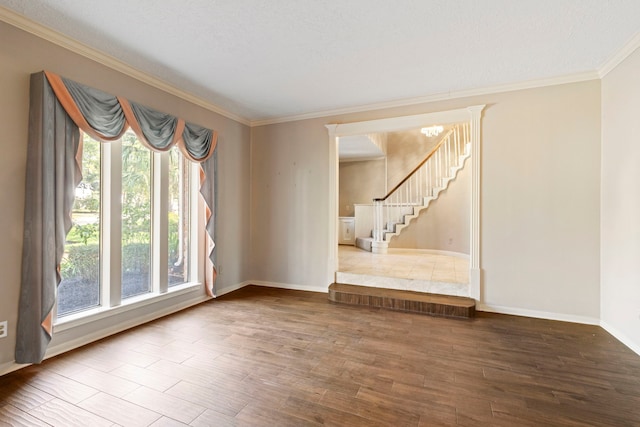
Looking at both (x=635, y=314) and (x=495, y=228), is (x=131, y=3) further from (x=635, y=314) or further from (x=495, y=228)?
(x=635, y=314)

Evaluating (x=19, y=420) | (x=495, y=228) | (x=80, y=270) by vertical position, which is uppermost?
(x=495, y=228)

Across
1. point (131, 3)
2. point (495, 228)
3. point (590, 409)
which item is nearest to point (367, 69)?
point (131, 3)

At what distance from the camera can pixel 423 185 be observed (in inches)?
266

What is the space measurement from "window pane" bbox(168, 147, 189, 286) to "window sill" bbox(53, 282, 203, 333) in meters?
0.17

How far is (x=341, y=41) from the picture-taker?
8.39 feet

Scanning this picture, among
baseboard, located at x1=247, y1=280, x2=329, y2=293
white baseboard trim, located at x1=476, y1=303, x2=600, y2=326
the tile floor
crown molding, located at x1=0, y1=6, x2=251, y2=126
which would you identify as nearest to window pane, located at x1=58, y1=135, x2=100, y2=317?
crown molding, located at x1=0, y1=6, x2=251, y2=126

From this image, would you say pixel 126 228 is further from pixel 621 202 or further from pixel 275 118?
pixel 621 202

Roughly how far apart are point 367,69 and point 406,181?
4222mm

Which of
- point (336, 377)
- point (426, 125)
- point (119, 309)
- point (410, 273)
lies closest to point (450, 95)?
point (426, 125)

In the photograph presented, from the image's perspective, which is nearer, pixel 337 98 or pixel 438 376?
pixel 438 376

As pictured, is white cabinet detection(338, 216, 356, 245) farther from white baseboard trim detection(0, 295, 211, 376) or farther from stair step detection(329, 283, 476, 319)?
white baseboard trim detection(0, 295, 211, 376)

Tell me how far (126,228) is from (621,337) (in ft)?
17.1

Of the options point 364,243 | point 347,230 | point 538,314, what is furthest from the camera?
point 347,230

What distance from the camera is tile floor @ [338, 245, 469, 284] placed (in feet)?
13.8
